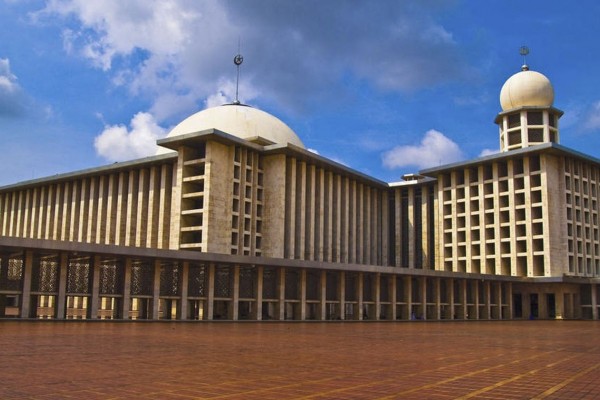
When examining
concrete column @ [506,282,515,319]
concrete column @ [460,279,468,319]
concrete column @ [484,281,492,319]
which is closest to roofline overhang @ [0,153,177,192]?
concrete column @ [460,279,468,319]

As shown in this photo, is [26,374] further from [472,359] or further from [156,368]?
[472,359]

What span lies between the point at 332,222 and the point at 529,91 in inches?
1044

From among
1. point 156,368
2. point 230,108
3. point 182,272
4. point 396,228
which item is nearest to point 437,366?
point 156,368

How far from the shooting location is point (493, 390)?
8203mm

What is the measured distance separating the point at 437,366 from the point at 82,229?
5667cm

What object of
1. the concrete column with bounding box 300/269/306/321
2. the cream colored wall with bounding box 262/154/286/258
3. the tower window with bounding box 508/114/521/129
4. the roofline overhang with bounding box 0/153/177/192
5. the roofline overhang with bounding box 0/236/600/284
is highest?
the tower window with bounding box 508/114/521/129

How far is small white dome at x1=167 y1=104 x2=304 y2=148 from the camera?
59.4 metres

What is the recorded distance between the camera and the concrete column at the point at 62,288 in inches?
1222

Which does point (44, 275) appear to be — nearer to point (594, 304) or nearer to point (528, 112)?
point (594, 304)

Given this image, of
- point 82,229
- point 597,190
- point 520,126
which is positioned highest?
point 520,126

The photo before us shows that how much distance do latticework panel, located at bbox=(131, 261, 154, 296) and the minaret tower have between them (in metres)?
45.1

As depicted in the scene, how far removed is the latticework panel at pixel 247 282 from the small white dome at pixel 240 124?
65.6 feet

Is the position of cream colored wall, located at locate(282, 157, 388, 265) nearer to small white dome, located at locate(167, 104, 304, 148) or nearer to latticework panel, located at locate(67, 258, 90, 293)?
small white dome, located at locate(167, 104, 304, 148)

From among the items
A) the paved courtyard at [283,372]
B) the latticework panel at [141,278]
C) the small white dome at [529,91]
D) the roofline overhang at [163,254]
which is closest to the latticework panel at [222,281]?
the roofline overhang at [163,254]
